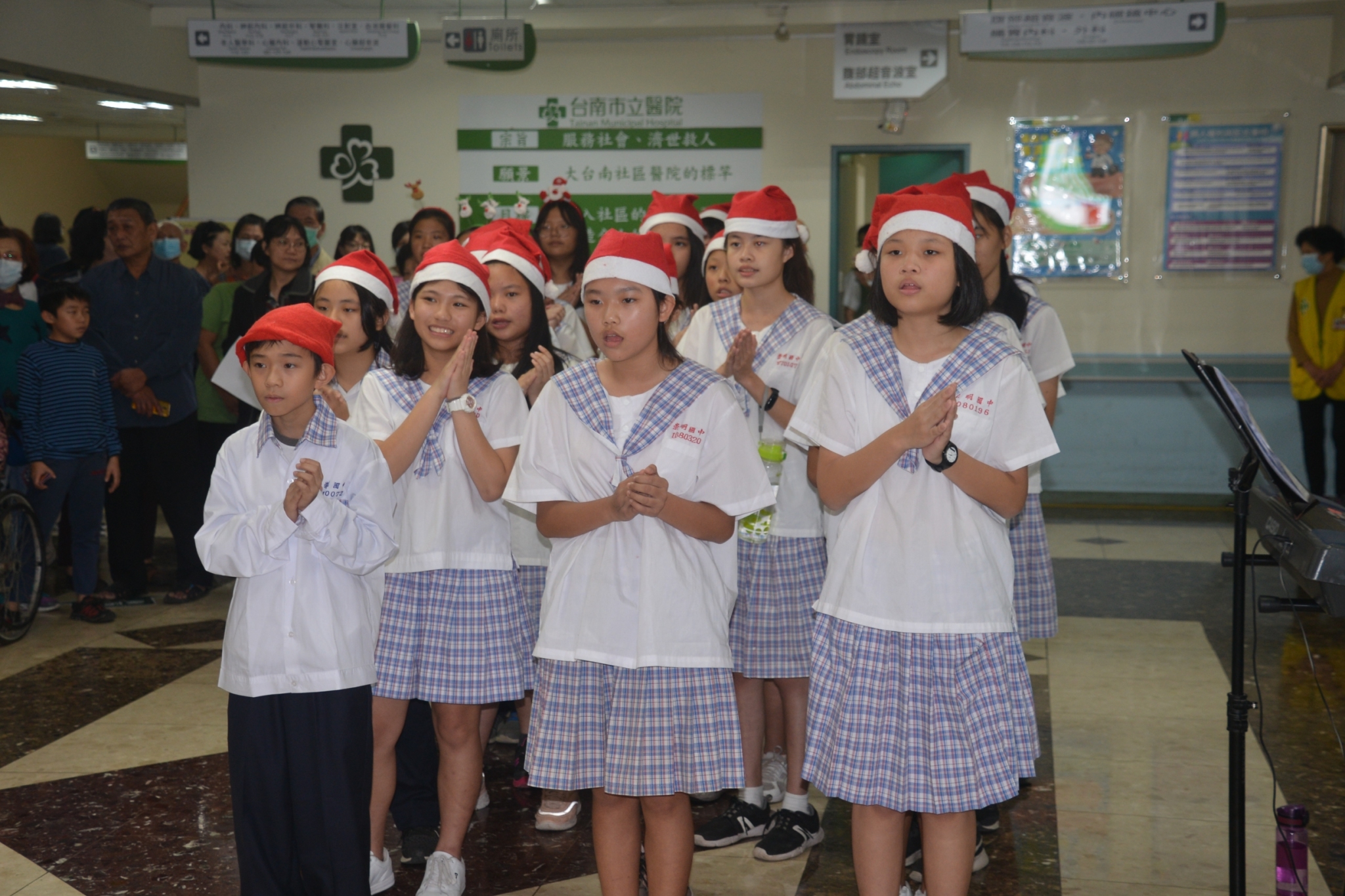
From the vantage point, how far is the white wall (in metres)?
7.27

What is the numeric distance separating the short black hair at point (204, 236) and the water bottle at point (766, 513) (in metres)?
4.85

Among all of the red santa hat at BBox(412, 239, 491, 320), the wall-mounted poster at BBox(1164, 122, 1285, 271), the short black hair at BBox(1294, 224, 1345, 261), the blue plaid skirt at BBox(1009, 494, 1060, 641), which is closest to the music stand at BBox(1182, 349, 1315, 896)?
the blue plaid skirt at BBox(1009, 494, 1060, 641)

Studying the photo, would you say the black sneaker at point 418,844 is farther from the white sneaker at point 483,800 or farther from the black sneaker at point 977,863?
the black sneaker at point 977,863

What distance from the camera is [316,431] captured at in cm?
225

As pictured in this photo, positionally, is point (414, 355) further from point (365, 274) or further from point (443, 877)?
point (443, 877)

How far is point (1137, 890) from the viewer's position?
8.54ft

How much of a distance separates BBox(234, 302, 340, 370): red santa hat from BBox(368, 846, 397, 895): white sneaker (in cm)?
111

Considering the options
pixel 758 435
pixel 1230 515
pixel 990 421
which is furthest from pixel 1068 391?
pixel 990 421

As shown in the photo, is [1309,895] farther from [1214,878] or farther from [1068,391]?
[1068,391]

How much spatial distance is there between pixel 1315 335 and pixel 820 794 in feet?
16.1

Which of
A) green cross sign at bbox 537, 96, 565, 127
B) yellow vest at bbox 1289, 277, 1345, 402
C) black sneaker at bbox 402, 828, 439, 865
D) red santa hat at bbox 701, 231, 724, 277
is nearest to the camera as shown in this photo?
black sneaker at bbox 402, 828, 439, 865

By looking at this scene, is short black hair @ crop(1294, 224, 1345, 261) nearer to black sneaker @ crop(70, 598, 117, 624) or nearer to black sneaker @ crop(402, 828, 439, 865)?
black sneaker @ crop(402, 828, 439, 865)

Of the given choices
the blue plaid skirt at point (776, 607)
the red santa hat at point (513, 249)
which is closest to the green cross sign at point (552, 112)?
the red santa hat at point (513, 249)

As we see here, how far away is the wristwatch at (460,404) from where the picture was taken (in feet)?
8.27
